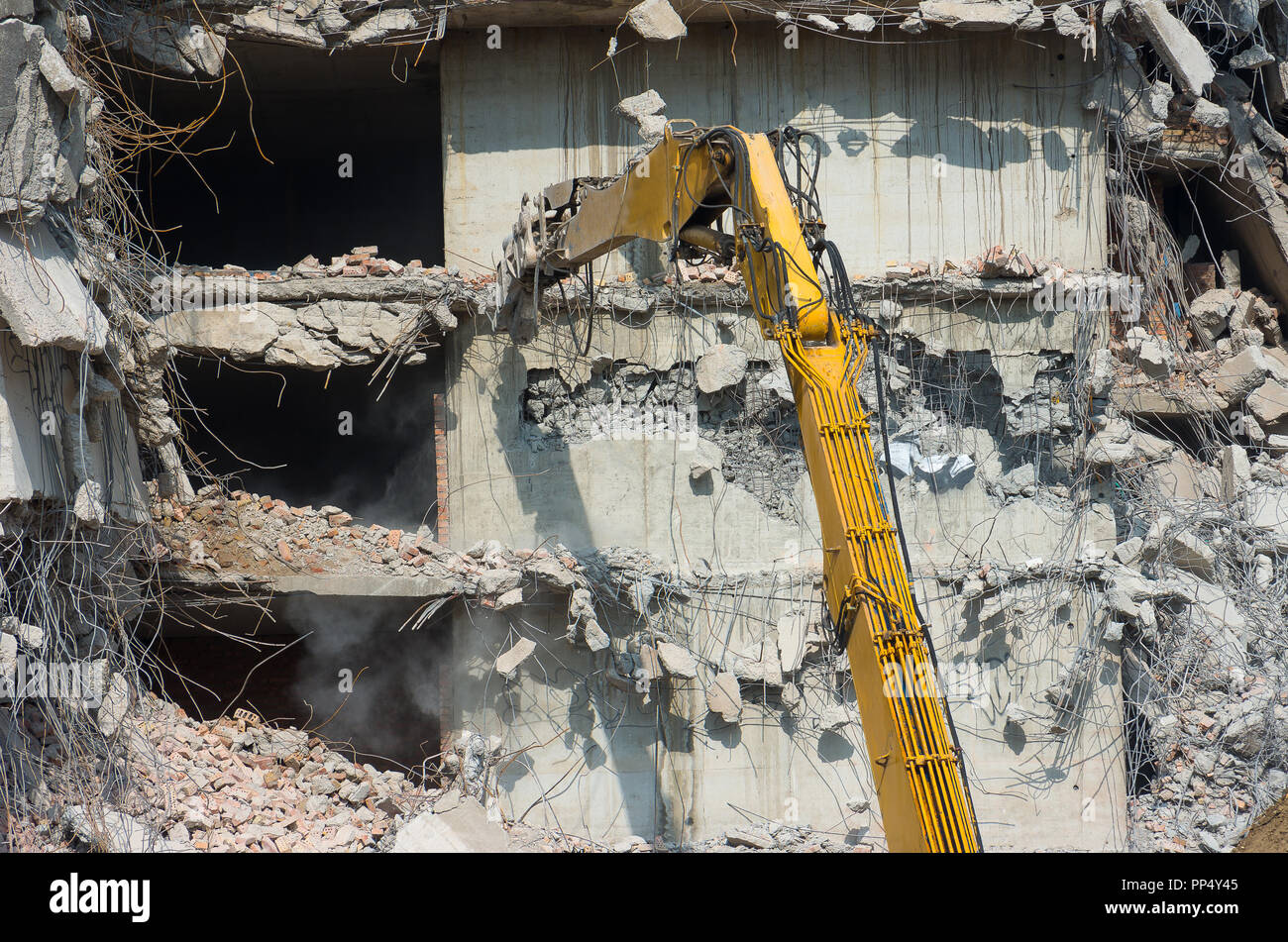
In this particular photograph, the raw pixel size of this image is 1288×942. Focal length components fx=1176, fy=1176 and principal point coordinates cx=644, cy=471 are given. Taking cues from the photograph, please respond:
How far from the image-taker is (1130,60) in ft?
35.0

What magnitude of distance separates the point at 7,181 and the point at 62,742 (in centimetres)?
346

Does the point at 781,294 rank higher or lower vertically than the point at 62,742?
higher

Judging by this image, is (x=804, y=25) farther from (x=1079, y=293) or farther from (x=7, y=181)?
(x=7, y=181)

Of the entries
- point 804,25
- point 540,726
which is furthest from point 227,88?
point 540,726

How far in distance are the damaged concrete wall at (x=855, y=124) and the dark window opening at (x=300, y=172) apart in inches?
65.4

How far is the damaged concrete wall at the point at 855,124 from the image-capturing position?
34.3ft

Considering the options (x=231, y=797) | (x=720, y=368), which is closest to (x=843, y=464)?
(x=720, y=368)

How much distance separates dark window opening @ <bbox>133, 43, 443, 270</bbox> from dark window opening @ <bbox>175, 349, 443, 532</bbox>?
71.8 inches

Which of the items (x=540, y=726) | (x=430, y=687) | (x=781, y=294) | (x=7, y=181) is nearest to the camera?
(x=781, y=294)

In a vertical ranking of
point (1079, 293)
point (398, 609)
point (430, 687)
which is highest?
point (1079, 293)

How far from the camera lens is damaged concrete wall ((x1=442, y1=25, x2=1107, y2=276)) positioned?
10.5 metres
